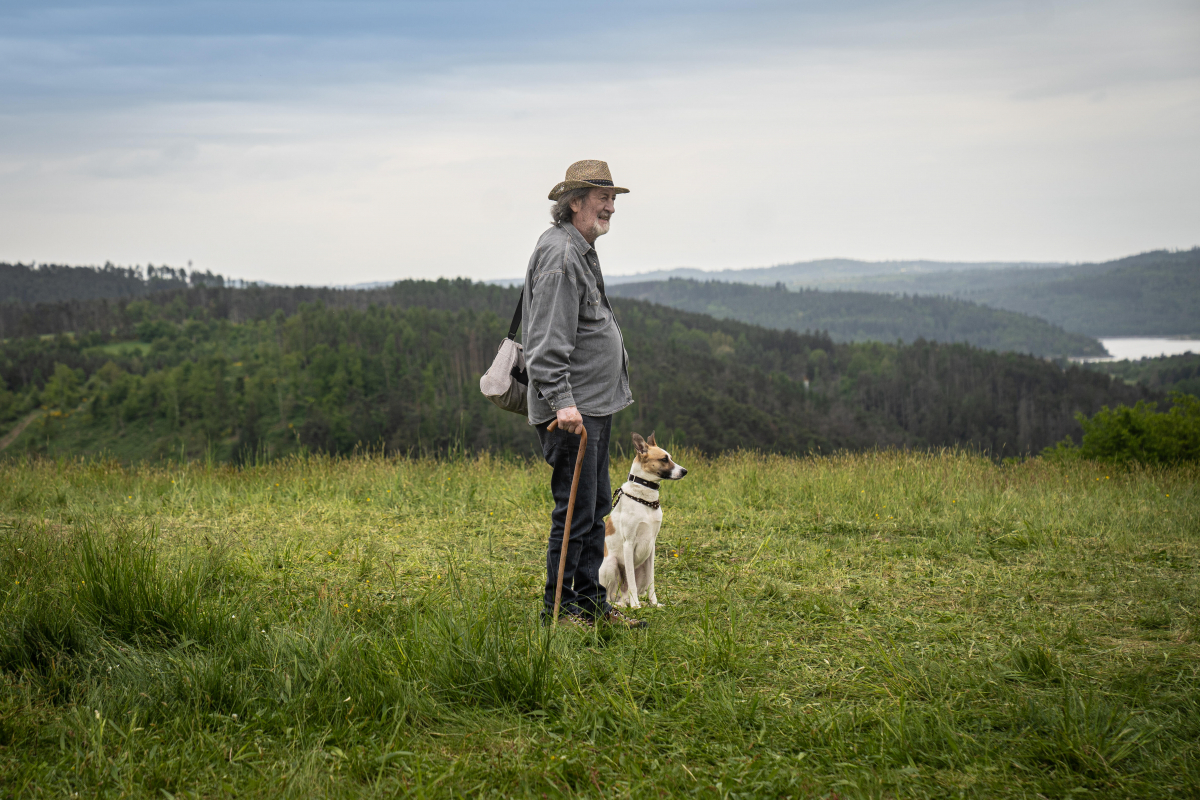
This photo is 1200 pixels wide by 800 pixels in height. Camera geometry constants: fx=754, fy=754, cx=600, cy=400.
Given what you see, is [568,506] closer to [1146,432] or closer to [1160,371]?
[1146,432]

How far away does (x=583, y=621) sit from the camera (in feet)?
12.0

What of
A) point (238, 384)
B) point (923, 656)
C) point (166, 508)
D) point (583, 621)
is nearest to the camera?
point (923, 656)

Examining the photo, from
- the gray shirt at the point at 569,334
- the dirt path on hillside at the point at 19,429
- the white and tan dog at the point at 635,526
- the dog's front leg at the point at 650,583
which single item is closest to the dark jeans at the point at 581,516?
the gray shirt at the point at 569,334

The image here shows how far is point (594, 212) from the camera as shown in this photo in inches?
144

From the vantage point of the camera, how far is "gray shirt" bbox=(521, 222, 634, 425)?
3447 millimetres

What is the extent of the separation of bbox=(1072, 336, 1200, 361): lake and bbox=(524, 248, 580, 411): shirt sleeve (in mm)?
163306

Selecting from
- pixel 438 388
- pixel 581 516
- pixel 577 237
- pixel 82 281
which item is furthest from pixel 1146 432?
pixel 82 281

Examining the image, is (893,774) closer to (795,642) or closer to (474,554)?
(795,642)

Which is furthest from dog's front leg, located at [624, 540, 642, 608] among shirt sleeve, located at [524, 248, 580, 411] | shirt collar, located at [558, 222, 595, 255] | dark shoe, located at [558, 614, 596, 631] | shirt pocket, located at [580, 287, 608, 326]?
shirt collar, located at [558, 222, 595, 255]

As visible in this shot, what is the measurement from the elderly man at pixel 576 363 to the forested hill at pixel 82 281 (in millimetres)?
146644

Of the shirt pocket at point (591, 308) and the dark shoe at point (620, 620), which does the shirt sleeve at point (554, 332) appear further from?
the dark shoe at point (620, 620)

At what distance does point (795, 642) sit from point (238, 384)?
290 ft

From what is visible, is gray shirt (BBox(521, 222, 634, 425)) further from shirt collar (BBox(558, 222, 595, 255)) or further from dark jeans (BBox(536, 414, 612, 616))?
dark jeans (BBox(536, 414, 612, 616))

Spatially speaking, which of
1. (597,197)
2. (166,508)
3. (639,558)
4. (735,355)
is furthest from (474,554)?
(735,355)
